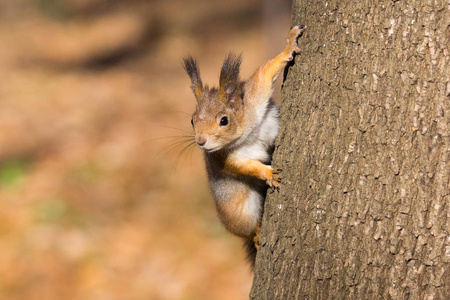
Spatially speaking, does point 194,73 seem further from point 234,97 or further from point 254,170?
point 254,170

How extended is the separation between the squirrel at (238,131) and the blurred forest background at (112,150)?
41.0 inches

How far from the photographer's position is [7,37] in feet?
30.4

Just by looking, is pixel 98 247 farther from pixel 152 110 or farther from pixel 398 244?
pixel 398 244

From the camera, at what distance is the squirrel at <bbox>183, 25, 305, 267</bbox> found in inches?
110

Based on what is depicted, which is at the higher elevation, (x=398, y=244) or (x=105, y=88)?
(x=105, y=88)

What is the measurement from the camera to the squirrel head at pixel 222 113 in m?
2.78

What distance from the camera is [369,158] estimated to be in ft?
6.24

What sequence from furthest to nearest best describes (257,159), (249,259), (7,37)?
(7,37)
(249,259)
(257,159)

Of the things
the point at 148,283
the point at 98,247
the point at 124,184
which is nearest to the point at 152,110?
the point at 124,184

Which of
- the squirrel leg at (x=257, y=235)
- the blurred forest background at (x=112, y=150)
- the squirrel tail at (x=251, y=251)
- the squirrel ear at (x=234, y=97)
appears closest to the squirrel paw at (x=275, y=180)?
the squirrel ear at (x=234, y=97)

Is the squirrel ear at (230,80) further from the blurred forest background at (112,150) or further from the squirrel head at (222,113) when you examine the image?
the blurred forest background at (112,150)

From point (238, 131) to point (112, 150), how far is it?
3.84 metres

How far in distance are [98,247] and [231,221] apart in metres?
2.42

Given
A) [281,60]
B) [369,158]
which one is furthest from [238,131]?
[369,158]
